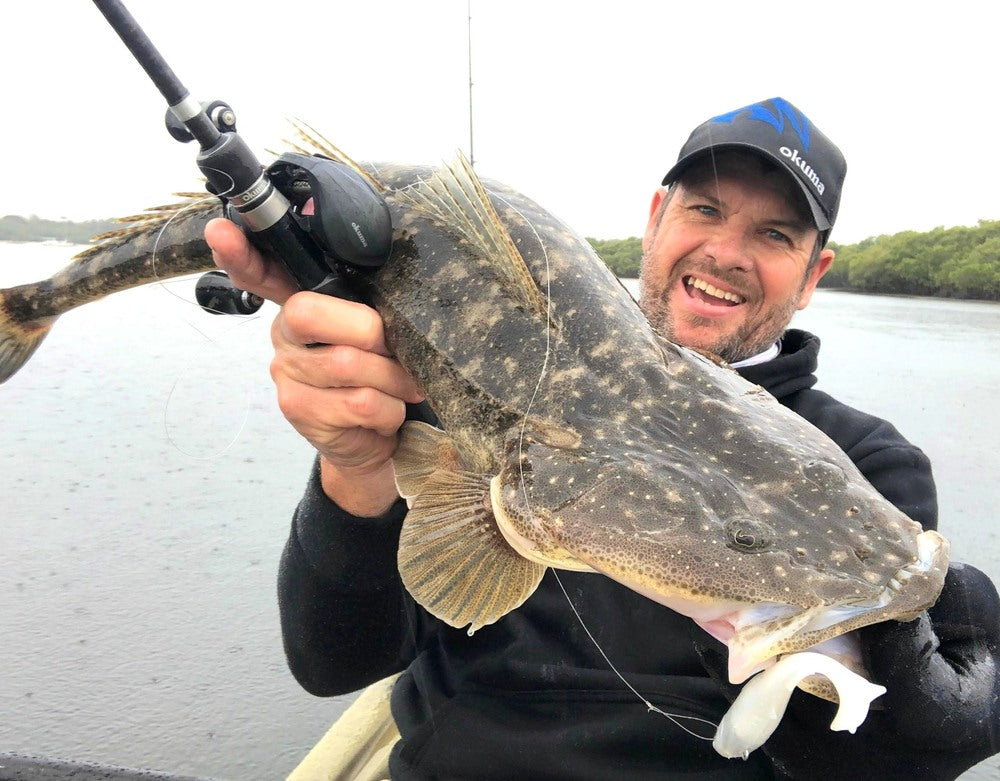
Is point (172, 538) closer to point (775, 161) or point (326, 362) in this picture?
point (326, 362)

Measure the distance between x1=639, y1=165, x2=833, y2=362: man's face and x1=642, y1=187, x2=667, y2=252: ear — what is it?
0.84 ft

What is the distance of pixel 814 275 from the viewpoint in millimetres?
3938

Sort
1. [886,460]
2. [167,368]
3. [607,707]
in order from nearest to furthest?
[607,707]
[886,460]
[167,368]

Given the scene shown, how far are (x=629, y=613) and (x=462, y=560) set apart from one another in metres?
0.92

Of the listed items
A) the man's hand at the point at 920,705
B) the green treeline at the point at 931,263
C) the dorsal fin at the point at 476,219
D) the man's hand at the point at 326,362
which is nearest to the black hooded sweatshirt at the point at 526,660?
the man's hand at the point at 920,705

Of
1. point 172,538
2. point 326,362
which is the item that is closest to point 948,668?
point 326,362

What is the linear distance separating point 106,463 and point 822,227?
5.71 meters

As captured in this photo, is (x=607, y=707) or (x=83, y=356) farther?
(x=83, y=356)

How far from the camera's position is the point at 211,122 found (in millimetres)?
1825

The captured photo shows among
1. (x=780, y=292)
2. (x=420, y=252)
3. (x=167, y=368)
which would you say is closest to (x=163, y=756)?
(x=420, y=252)

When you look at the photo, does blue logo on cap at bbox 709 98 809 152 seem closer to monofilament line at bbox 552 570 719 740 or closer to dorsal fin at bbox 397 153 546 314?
dorsal fin at bbox 397 153 546 314

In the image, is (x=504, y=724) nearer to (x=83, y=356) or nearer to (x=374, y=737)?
(x=374, y=737)

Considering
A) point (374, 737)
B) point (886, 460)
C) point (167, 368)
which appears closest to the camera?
point (886, 460)

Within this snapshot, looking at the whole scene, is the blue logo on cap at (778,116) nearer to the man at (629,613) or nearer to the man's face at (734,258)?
the man at (629,613)
